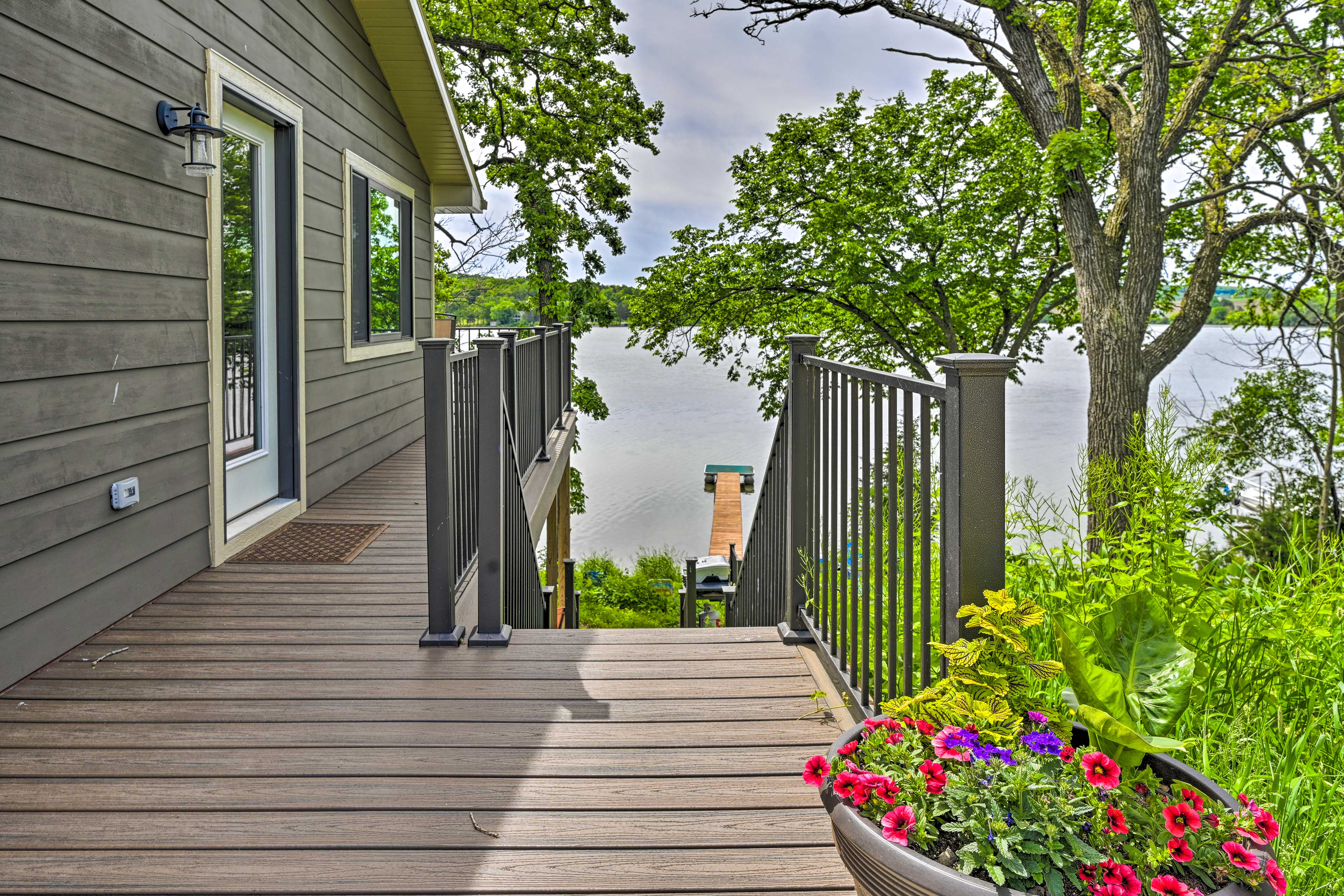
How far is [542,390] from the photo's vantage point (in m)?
6.49

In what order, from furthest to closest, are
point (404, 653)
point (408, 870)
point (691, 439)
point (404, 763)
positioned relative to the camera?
point (691, 439)
point (404, 653)
point (404, 763)
point (408, 870)

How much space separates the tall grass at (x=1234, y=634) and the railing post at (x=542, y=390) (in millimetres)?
3978

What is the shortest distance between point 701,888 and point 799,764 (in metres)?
0.54

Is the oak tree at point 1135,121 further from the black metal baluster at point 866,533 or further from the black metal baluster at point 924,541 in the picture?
the black metal baluster at point 924,541

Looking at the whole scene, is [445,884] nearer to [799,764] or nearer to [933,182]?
[799,764]

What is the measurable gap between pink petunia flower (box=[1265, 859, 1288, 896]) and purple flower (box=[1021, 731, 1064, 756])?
299 millimetres

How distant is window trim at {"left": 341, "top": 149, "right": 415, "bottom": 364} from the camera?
5.86m

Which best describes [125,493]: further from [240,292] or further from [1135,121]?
[1135,121]

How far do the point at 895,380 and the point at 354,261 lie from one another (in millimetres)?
5356

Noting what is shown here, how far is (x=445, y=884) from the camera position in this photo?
1.72 meters

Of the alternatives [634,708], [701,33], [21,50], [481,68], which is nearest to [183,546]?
[21,50]

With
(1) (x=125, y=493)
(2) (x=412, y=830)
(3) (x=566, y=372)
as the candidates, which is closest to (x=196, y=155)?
(1) (x=125, y=493)

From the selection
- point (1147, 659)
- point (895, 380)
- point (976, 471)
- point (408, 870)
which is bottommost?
point (408, 870)

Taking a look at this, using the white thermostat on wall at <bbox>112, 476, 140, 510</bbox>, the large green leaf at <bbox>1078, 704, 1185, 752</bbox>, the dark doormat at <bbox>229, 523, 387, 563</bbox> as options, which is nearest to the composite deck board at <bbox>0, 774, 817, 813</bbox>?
the large green leaf at <bbox>1078, 704, 1185, 752</bbox>
